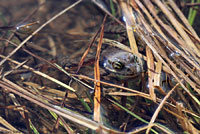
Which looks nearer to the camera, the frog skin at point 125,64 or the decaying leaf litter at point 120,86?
the decaying leaf litter at point 120,86

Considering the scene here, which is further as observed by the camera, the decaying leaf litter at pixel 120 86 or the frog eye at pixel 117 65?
the frog eye at pixel 117 65

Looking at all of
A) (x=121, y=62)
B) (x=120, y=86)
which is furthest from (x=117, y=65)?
(x=120, y=86)

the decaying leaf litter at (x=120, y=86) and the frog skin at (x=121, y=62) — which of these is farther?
the frog skin at (x=121, y=62)

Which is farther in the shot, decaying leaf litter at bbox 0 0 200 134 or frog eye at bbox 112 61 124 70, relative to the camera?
frog eye at bbox 112 61 124 70

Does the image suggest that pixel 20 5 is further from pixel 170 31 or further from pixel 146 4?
pixel 170 31

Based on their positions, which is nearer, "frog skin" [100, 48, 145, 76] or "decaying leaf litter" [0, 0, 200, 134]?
"decaying leaf litter" [0, 0, 200, 134]

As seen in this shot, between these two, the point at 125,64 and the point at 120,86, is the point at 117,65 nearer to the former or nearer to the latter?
the point at 125,64
